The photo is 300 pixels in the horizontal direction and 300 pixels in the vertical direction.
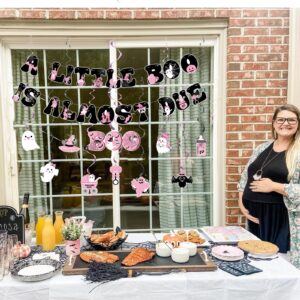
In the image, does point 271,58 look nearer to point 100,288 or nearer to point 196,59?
point 196,59

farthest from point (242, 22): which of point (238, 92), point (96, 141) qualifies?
point (96, 141)

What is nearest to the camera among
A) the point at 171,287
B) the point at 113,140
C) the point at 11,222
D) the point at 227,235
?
the point at 171,287

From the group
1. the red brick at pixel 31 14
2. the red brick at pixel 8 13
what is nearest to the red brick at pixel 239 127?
the red brick at pixel 31 14

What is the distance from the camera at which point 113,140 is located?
10.6ft

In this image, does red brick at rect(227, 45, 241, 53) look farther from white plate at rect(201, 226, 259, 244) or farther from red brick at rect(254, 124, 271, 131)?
white plate at rect(201, 226, 259, 244)

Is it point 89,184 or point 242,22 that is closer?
point 242,22

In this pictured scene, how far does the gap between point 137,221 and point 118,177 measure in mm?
511

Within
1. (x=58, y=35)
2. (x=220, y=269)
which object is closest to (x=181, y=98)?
(x=58, y=35)

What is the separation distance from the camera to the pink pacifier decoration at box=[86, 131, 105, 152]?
3.26m

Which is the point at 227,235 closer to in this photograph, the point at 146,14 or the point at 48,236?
the point at 48,236

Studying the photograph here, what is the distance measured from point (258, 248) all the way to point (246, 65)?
1713 mm

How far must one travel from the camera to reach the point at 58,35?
10.1 ft

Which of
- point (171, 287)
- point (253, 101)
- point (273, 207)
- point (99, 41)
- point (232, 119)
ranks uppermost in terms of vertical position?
point (99, 41)

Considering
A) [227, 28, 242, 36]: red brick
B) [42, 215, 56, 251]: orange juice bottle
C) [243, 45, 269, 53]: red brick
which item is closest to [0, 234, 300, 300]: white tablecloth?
[42, 215, 56, 251]: orange juice bottle
